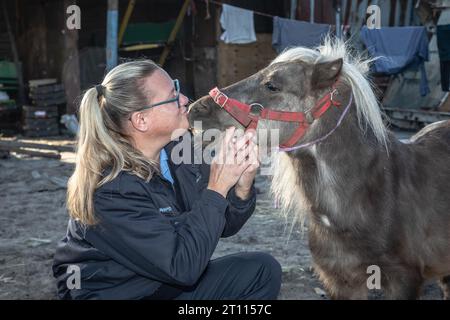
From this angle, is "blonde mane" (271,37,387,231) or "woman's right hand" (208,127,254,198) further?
"blonde mane" (271,37,387,231)

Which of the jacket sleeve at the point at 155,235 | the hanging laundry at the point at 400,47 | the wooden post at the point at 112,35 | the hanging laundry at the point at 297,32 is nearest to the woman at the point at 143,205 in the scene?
the jacket sleeve at the point at 155,235

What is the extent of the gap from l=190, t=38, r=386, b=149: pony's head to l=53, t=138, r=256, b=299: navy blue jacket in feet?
2.11

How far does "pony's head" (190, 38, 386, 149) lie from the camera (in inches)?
119

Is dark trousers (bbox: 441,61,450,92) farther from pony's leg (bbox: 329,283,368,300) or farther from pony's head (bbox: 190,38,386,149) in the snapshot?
pony's leg (bbox: 329,283,368,300)

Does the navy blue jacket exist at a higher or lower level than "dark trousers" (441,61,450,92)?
lower

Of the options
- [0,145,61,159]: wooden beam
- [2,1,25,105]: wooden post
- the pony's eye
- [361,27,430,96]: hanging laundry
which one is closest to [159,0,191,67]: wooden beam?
[2,1,25,105]: wooden post

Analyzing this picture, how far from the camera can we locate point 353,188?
3.07 m

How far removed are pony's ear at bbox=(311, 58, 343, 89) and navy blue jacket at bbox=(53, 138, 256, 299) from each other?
99 centimetres

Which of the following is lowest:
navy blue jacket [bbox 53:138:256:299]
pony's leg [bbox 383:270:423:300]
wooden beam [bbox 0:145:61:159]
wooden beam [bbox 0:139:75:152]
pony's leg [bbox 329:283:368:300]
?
wooden beam [bbox 0:145:61:159]

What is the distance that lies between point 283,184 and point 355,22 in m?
10.3

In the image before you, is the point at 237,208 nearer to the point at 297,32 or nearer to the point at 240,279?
the point at 240,279

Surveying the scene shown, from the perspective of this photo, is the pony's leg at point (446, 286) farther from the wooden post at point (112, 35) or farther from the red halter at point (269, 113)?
the wooden post at point (112, 35)

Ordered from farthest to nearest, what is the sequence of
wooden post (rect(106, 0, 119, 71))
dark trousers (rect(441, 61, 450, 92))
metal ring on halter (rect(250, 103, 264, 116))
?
wooden post (rect(106, 0, 119, 71))
dark trousers (rect(441, 61, 450, 92))
metal ring on halter (rect(250, 103, 264, 116))

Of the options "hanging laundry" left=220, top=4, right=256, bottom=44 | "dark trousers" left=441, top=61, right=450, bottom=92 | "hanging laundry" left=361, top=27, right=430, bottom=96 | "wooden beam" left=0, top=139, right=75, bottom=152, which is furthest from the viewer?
"hanging laundry" left=220, top=4, right=256, bottom=44
